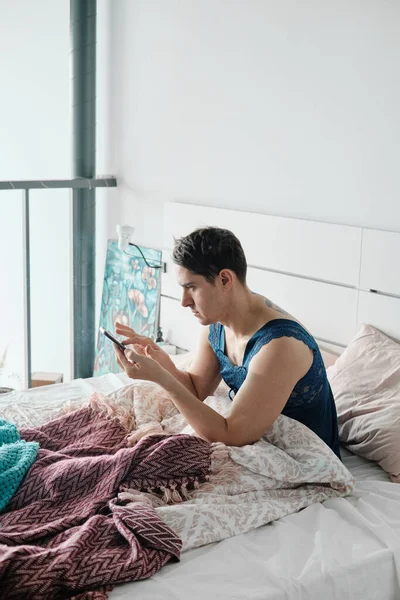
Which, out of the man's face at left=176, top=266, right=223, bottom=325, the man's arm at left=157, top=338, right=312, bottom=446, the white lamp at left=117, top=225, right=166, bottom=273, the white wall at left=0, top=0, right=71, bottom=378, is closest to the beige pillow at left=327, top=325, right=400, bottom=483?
the man's arm at left=157, top=338, right=312, bottom=446

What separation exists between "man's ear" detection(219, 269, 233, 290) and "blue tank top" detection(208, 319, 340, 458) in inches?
5.7

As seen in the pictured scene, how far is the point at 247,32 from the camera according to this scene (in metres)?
3.03

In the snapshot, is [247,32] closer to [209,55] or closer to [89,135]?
[209,55]

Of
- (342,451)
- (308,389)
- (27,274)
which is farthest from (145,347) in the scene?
(27,274)

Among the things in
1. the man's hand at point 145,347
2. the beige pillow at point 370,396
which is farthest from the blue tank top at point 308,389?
the man's hand at point 145,347

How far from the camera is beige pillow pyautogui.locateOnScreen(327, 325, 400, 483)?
2.16 metres

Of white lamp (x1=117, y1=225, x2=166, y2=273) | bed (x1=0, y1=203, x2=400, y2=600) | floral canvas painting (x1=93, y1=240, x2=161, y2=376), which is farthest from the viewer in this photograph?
floral canvas painting (x1=93, y1=240, x2=161, y2=376)

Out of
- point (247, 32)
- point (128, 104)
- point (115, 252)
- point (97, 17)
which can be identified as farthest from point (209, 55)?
point (115, 252)

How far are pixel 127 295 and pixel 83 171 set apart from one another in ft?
2.07

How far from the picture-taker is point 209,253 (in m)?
2.07

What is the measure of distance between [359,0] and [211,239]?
108cm

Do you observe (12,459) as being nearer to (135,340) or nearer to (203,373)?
(135,340)

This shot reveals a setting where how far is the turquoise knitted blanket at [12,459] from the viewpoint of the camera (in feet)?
5.64

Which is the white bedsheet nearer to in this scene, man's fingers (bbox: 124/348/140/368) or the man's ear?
man's fingers (bbox: 124/348/140/368)
